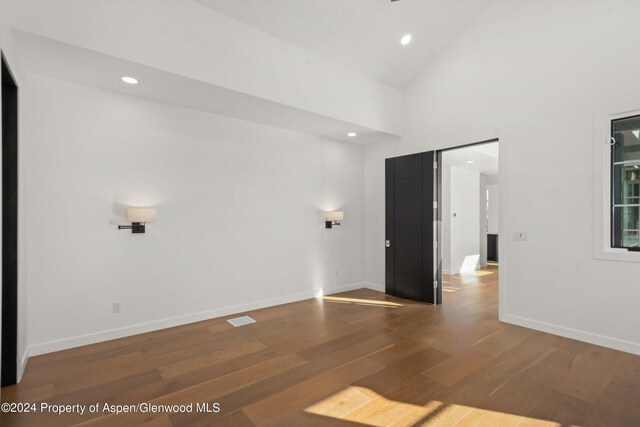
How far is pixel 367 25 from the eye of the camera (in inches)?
164

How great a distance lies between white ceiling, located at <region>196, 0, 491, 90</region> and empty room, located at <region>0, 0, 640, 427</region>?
1.2 inches

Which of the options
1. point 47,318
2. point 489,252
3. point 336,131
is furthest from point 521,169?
point 489,252

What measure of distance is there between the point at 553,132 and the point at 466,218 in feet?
16.4

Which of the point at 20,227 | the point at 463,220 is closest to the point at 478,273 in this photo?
the point at 463,220

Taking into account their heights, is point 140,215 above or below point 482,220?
above

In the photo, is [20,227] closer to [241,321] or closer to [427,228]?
[241,321]

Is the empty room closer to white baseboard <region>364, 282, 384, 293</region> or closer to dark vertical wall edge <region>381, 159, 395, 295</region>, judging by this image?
dark vertical wall edge <region>381, 159, 395, 295</region>

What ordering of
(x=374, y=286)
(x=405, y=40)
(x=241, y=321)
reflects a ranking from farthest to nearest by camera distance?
(x=374, y=286), (x=405, y=40), (x=241, y=321)

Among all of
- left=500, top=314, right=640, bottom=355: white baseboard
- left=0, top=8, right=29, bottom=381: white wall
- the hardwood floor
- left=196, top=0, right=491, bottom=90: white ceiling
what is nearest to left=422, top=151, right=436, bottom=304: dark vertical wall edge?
the hardwood floor

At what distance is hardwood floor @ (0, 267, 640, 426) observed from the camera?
2.26 meters

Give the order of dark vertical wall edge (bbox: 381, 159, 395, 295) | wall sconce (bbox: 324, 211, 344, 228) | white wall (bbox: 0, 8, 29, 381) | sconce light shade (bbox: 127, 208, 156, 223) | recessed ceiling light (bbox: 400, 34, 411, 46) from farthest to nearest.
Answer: dark vertical wall edge (bbox: 381, 159, 395, 295), wall sconce (bbox: 324, 211, 344, 228), recessed ceiling light (bbox: 400, 34, 411, 46), sconce light shade (bbox: 127, 208, 156, 223), white wall (bbox: 0, 8, 29, 381)

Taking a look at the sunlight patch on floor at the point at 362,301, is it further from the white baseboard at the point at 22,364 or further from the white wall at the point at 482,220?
the white wall at the point at 482,220

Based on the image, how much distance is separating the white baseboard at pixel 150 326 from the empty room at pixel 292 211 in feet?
0.10

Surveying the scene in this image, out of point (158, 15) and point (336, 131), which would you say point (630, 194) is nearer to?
point (336, 131)
